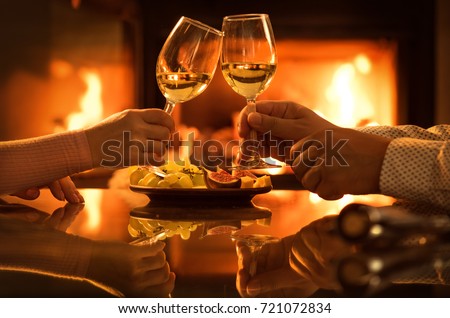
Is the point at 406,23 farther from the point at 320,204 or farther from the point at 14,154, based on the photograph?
the point at 14,154

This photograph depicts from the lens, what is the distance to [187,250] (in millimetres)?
774

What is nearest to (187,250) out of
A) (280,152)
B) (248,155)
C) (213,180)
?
(213,180)

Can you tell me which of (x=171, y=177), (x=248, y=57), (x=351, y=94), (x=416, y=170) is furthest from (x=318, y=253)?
(x=351, y=94)

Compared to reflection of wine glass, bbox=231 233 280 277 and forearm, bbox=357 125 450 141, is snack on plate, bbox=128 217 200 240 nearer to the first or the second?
reflection of wine glass, bbox=231 233 280 277

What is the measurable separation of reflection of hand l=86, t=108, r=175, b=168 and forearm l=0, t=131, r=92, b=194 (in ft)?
0.08

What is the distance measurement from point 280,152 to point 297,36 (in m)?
2.04

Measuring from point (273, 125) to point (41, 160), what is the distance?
471 millimetres

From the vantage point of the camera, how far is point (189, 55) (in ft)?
4.02

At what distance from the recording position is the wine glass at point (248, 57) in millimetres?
1271

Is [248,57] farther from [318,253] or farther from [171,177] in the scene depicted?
[318,253]

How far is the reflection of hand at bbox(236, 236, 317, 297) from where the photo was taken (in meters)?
0.59

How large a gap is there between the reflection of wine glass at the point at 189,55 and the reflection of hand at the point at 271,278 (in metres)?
0.55

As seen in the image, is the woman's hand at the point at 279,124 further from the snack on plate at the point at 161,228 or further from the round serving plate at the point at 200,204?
the snack on plate at the point at 161,228

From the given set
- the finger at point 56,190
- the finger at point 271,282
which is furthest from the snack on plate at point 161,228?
the finger at point 56,190
